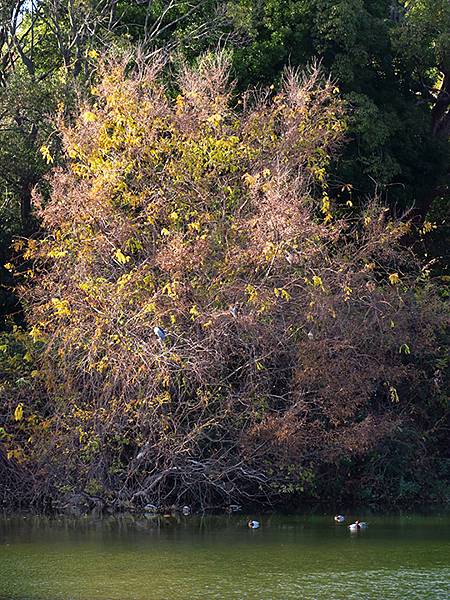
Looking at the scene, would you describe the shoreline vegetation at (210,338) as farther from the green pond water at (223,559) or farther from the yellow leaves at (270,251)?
the green pond water at (223,559)

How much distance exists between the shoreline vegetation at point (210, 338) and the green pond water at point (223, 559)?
2.31 ft

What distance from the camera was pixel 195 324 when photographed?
13195mm

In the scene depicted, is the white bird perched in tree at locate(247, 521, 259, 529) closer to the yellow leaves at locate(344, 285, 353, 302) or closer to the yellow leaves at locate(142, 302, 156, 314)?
the yellow leaves at locate(142, 302, 156, 314)

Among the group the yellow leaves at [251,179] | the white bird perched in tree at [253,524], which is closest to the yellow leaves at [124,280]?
the yellow leaves at [251,179]

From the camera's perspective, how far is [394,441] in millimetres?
13922

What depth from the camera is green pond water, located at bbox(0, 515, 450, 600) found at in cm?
904

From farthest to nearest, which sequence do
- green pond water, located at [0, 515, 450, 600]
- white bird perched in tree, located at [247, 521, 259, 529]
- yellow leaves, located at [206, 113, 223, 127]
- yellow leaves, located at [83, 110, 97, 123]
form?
yellow leaves, located at [83, 110, 97, 123]
yellow leaves, located at [206, 113, 223, 127]
white bird perched in tree, located at [247, 521, 259, 529]
green pond water, located at [0, 515, 450, 600]

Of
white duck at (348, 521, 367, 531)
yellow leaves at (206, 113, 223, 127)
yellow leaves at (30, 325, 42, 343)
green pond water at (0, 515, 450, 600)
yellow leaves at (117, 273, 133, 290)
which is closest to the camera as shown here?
green pond water at (0, 515, 450, 600)

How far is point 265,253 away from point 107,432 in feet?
8.46

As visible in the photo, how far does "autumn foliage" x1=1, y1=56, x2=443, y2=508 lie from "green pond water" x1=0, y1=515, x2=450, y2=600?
68 cm

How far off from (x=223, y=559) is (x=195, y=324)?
3.45 m

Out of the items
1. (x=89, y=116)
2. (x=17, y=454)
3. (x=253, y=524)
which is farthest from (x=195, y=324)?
(x=89, y=116)

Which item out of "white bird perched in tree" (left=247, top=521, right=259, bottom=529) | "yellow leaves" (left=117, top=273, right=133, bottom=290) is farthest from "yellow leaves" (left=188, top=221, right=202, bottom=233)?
"white bird perched in tree" (left=247, top=521, right=259, bottom=529)

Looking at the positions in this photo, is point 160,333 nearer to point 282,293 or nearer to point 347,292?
point 282,293
